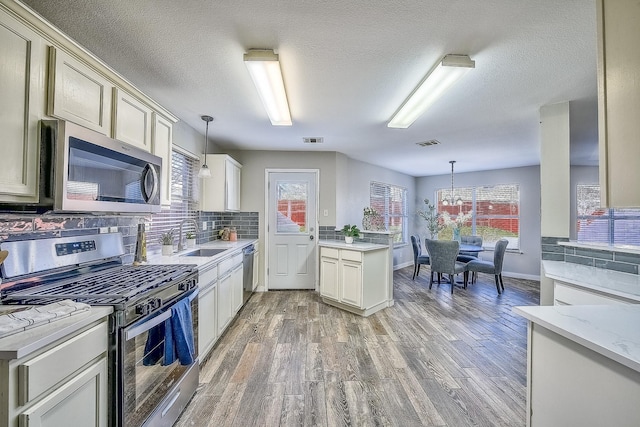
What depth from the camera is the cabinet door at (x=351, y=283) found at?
3.48 meters

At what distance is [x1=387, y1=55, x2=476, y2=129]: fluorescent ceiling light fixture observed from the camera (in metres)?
→ 1.82

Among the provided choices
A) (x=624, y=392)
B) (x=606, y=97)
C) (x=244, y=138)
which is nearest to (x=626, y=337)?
(x=624, y=392)

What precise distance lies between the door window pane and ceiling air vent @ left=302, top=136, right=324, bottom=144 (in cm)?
79

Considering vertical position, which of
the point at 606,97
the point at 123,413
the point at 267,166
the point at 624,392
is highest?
the point at 267,166

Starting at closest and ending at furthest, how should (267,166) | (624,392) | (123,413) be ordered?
(624,392), (123,413), (267,166)

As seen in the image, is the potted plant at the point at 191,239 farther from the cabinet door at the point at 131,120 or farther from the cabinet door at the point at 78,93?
the cabinet door at the point at 78,93

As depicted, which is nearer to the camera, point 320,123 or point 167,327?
point 167,327

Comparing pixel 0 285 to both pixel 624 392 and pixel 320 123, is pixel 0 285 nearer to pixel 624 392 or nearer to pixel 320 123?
pixel 624 392

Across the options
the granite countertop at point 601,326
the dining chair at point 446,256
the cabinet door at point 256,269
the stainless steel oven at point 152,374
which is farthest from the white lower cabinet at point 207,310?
the dining chair at point 446,256

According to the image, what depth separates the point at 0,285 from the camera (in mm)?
1226

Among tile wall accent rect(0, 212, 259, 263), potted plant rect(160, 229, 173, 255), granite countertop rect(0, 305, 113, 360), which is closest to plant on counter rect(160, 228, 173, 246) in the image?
potted plant rect(160, 229, 173, 255)

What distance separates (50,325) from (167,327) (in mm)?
681

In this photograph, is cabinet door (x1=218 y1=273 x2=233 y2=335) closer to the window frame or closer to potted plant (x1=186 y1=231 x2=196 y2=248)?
potted plant (x1=186 y1=231 x2=196 y2=248)

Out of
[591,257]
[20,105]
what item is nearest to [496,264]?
[591,257]
